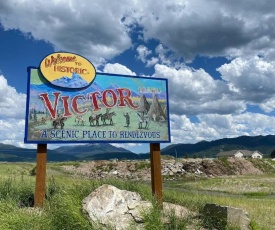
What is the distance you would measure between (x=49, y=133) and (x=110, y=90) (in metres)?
3.51

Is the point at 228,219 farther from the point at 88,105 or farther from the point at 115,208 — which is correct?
the point at 88,105

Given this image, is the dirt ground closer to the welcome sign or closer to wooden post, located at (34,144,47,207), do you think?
the welcome sign

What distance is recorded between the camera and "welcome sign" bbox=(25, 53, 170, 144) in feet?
48.7

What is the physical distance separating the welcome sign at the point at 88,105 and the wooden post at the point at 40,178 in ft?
1.58

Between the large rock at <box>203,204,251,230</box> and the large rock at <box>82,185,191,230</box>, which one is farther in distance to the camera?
the large rock at <box>203,204,251,230</box>

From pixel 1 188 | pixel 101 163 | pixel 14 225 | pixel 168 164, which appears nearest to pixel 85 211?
pixel 14 225

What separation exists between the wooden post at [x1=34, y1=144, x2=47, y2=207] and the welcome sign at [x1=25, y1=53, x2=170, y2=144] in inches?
18.9

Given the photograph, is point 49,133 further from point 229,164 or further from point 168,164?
point 229,164

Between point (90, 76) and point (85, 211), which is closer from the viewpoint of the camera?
point (85, 211)

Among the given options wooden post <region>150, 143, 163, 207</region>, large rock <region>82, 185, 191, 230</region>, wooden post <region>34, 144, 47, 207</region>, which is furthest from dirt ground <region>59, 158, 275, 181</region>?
large rock <region>82, 185, 191, 230</region>

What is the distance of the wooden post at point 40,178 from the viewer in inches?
559

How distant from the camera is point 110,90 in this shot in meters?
16.3

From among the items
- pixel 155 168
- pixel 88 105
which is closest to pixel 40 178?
pixel 88 105

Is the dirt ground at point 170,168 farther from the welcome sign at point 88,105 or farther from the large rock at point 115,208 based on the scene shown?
the large rock at point 115,208
